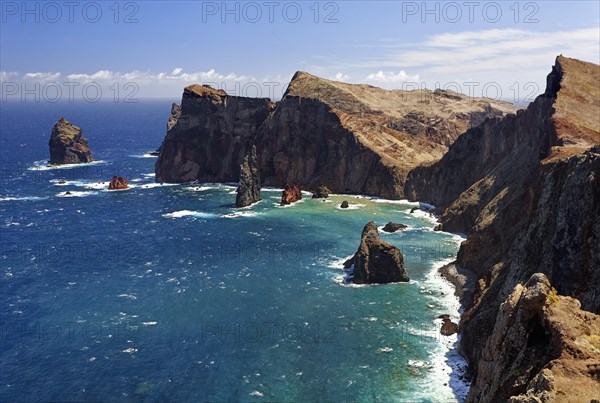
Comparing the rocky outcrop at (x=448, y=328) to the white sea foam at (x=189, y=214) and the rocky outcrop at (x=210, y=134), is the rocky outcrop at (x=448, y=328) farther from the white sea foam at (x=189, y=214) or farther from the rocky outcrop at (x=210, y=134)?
the rocky outcrop at (x=210, y=134)

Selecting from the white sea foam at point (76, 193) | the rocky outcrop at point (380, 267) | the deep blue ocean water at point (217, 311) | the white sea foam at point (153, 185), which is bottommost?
the deep blue ocean water at point (217, 311)

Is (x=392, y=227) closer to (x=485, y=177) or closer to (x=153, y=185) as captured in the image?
(x=485, y=177)

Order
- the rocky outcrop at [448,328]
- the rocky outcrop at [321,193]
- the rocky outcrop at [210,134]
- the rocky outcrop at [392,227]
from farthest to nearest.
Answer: the rocky outcrop at [210,134] < the rocky outcrop at [321,193] < the rocky outcrop at [392,227] < the rocky outcrop at [448,328]

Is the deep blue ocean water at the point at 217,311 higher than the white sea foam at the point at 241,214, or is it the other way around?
the white sea foam at the point at 241,214

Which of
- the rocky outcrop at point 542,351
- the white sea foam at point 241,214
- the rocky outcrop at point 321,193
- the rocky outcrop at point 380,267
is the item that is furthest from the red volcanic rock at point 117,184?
the rocky outcrop at point 542,351

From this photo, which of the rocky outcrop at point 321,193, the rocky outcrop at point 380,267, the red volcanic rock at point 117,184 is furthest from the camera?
the red volcanic rock at point 117,184

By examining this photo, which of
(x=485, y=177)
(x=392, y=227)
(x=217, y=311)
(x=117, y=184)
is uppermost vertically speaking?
(x=485, y=177)

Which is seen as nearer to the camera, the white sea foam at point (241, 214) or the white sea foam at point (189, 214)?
the white sea foam at point (241, 214)

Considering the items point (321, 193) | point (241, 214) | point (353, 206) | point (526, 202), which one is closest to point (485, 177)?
point (526, 202)
